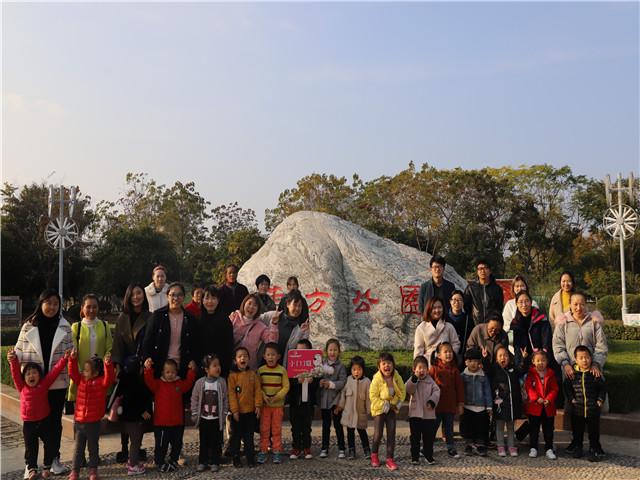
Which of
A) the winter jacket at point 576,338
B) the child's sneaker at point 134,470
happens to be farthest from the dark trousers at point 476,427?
the child's sneaker at point 134,470

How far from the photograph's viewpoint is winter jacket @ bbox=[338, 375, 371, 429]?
459 centimetres

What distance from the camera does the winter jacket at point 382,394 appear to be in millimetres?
4496

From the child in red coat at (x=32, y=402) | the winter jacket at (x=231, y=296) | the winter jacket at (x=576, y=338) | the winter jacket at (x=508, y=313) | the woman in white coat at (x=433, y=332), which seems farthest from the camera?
the winter jacket at (x=231, y=296)

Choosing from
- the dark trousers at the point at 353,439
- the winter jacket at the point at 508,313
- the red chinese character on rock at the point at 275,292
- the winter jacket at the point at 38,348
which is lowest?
the dark trousers at the point at 353,439

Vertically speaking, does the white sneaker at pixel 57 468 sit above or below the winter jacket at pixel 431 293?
below

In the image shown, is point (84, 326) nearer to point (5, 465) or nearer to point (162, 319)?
point (162, 319)

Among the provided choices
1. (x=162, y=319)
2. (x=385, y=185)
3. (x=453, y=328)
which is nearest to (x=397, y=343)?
(x=453, y=328)

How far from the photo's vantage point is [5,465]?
4621 millimetres

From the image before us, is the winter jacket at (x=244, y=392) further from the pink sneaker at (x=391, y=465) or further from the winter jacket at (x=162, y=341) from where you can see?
the pink sneaker at (x=391, y=465)

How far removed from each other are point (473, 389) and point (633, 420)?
5.69 feet

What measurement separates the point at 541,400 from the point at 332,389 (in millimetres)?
1622

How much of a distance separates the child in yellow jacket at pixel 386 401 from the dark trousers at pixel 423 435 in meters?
0.15

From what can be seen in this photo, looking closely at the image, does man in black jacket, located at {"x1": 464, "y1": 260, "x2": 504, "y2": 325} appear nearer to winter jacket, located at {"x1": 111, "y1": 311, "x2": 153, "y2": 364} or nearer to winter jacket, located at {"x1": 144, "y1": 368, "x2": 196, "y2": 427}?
winter jacket, located at {"x1": 144, "y1": 368, "x2": 196, "y2": 427}

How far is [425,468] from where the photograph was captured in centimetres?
436
